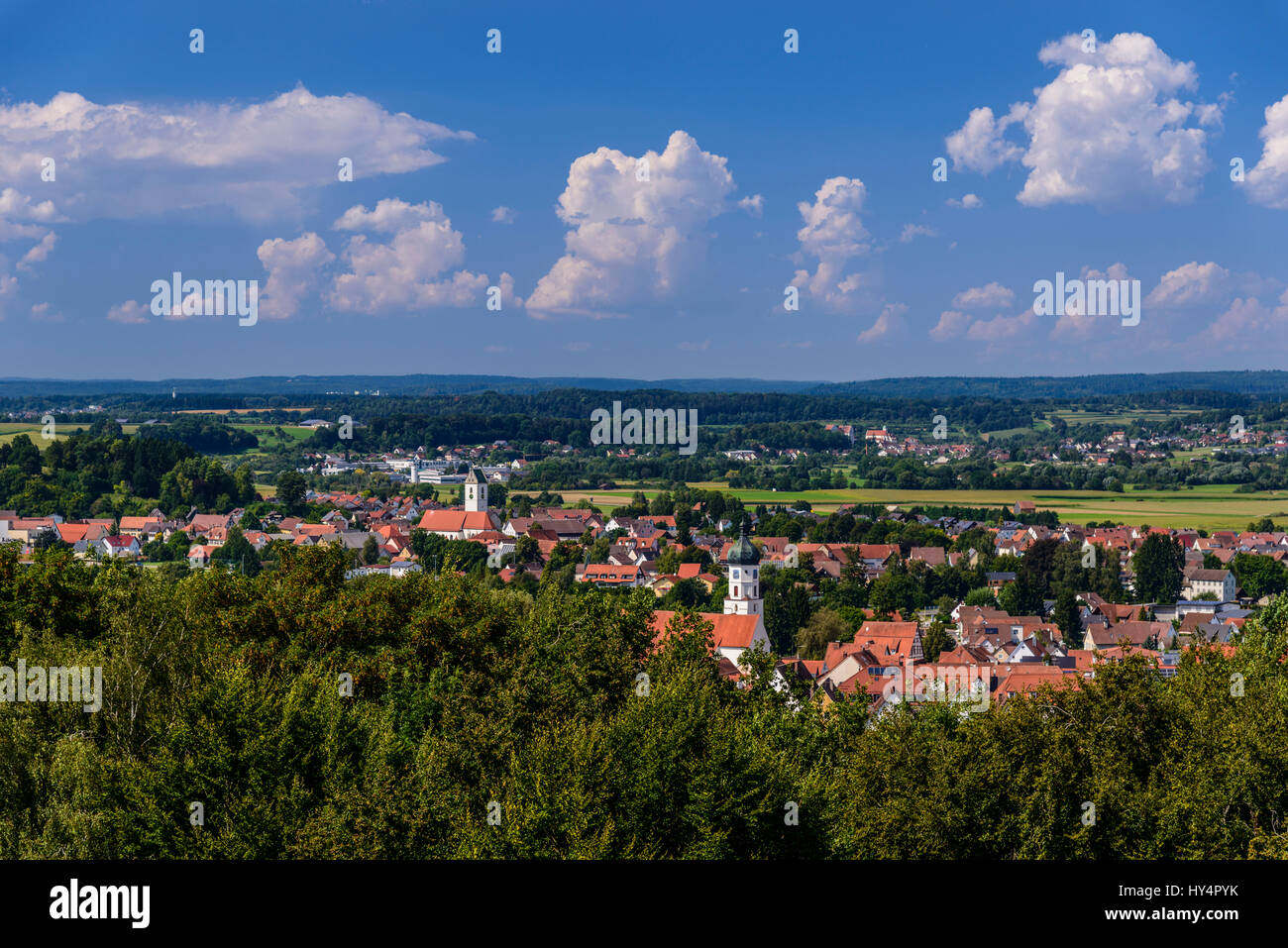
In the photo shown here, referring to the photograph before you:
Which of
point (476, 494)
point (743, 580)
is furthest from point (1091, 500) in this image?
point (743, 580)

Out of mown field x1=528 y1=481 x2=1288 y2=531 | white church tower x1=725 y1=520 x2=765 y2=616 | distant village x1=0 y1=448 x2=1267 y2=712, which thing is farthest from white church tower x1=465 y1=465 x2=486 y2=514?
white church tower x1=725 y1=520 x2=765 y2=616

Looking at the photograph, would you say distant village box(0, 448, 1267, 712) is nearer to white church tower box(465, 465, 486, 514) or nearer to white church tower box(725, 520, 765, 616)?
white church tower box(725, 520, 765, 616)

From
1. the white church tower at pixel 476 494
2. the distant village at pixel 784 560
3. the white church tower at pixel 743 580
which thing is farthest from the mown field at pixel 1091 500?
the white church tower at pixel 743 580

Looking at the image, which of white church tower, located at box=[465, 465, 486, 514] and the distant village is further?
white church tower, located at box=[465, 465, 486, 514]

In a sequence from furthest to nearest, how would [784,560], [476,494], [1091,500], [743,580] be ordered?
[1091,500] → [476,494] → [784,560] → [743,580]

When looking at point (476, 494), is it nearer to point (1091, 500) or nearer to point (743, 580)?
point (743, 580)
